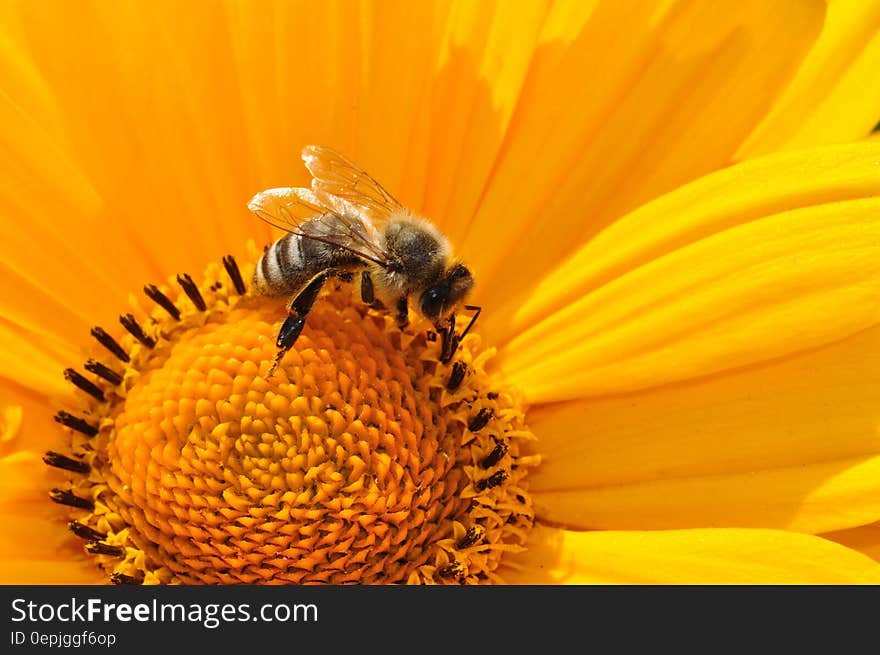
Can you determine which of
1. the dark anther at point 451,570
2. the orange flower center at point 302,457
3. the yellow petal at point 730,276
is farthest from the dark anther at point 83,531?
the yellow petal at point 730,276

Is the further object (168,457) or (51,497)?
(51,497)

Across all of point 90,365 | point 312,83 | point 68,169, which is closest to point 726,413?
point 312,83

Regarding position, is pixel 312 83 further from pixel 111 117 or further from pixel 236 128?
pixel 111 117

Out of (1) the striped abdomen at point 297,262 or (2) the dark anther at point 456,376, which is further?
(2) the dark anther at point 456,376

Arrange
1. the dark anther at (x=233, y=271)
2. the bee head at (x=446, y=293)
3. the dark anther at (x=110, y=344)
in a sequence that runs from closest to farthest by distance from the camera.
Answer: the bee head at (x=446, y=293), the dark anther at (x=110, y=344), the dark anther at (x=233, y=271)

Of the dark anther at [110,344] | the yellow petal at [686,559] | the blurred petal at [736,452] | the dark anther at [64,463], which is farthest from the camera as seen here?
the dark anther at [110,344]

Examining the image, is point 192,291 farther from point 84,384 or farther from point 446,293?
point 446,293

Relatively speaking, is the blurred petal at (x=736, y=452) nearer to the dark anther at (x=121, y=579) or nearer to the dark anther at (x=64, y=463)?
the dark anther at (x=121, y=579)
